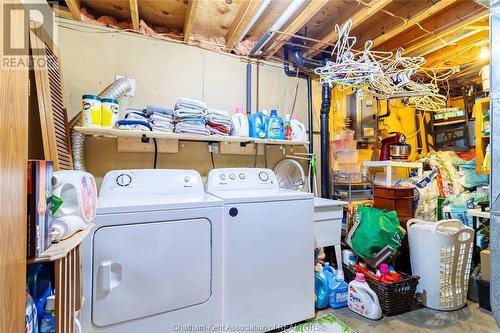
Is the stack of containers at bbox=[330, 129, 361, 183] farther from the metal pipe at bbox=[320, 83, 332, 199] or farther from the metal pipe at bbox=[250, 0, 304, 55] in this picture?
the metal pipe at bbox=[250, 0, 304, 55]

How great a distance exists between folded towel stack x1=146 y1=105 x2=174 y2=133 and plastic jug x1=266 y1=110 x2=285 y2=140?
2.84 ft

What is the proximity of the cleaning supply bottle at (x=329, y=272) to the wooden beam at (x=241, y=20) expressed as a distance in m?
2.21

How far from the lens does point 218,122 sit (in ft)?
6.74

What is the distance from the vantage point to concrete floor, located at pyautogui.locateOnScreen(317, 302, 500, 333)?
1759 mm

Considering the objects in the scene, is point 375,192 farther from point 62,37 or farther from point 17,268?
A: point 62,37

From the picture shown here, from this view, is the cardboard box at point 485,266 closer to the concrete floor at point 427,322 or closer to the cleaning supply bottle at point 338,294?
the concrete floor at point 427,322

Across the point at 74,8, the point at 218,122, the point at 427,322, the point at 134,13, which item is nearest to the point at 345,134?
the point at 218,122

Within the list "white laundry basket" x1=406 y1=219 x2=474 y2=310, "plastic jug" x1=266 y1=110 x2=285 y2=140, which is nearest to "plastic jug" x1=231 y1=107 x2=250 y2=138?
"plastic jug" x1=266 y1=110 x2=285 y2=140

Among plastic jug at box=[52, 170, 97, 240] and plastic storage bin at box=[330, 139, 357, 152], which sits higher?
plastic storage bin at box=[330, 139, 357, 152]

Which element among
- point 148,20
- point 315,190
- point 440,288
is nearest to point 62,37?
point 148,20

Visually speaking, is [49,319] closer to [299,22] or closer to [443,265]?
[299,22]

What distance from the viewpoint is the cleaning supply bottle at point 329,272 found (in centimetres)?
213

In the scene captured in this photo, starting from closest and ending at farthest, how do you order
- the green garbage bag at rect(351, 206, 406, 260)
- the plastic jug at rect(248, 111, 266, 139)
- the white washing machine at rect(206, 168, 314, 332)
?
the white washing machine at rect(206, 168, 314, 332) < the green garbage bag at rect(351, 206, 406, 260) < the plastic jug at rect(248, 111, 266, 139)

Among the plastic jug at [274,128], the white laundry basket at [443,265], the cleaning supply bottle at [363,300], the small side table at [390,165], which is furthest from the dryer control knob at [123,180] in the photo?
the small side table at [390,165]
